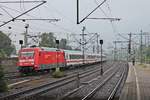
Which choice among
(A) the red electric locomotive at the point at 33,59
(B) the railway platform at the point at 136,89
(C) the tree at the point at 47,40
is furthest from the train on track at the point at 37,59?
(C) the tree at the point at 47,40

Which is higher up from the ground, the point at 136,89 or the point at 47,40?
the point at 47,40

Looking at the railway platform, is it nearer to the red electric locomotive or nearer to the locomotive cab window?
the red electric locomotive

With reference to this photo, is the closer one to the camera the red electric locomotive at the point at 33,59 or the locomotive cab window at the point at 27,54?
the red electric locomotive at the point at 33,59

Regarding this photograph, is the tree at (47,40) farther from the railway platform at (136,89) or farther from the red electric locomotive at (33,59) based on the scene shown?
the railway platform at (136,89)

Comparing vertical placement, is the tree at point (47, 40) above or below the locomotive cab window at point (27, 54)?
above

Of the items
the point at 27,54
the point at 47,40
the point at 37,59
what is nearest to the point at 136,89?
the point at 37,59

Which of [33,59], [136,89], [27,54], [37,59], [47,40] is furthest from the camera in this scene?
[47,40]

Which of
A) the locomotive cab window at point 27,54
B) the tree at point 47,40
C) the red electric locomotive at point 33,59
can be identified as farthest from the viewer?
the tree at point 47,40

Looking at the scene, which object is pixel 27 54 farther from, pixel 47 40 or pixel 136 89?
pixel 47 40

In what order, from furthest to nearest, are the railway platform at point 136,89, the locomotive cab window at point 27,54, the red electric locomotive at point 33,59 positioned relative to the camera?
the locomotive cab window at point 27,54
the red electric locomotive at point 33,59
the railway platform at point 136,89

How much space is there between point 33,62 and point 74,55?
65.3 ft

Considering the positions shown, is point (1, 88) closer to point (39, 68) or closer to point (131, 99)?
point (131, 99)

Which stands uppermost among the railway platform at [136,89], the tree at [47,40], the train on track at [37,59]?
the tree at [47,40]

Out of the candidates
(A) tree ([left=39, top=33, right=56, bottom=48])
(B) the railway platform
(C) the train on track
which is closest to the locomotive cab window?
(C) the train on track
